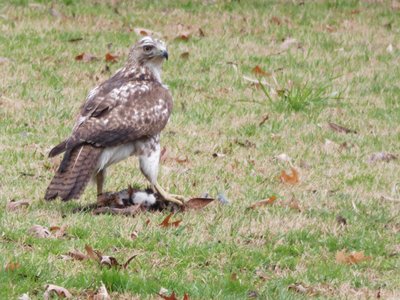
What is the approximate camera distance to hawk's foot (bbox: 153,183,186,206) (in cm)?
866

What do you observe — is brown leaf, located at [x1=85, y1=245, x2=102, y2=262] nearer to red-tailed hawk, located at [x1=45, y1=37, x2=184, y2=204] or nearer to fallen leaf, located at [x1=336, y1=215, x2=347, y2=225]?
red-tailed hawk, located at [x1=45, y1=37, x2=184, y2=204]

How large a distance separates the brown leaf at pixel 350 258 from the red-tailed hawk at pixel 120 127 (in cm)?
145

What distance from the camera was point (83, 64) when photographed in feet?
45.3

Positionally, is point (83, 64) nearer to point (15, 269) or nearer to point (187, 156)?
point (187, 156)

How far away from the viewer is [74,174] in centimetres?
813

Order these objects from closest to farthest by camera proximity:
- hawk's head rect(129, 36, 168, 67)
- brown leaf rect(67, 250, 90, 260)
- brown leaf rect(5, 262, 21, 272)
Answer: brown leaf rect(5, 262, 21, 272) < brown leaf rect(67, 250, 90, 260) < hawk's head rect(129, 36, 168, 67)

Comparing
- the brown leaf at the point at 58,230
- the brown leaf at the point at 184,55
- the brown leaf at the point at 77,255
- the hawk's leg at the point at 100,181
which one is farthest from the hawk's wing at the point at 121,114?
the brown leaf at the point at 184,55

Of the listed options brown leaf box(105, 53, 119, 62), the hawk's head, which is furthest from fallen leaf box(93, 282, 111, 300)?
brown leaf box(105, 53, 119, 62)

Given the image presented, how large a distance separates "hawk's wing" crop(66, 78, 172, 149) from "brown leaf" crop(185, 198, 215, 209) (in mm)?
595

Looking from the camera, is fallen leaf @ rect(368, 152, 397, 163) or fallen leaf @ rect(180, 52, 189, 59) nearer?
fallen leaf @ rect(368, 152, 397, 163)

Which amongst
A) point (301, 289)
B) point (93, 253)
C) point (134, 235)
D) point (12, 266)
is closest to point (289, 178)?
point (134, 235)

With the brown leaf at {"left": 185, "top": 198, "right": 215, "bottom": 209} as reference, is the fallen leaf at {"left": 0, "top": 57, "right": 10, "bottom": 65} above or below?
below

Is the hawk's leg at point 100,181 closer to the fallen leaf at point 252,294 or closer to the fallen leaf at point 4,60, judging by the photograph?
the fallen leaf at point 252,294

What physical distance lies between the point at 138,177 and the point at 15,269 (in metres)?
2.99
